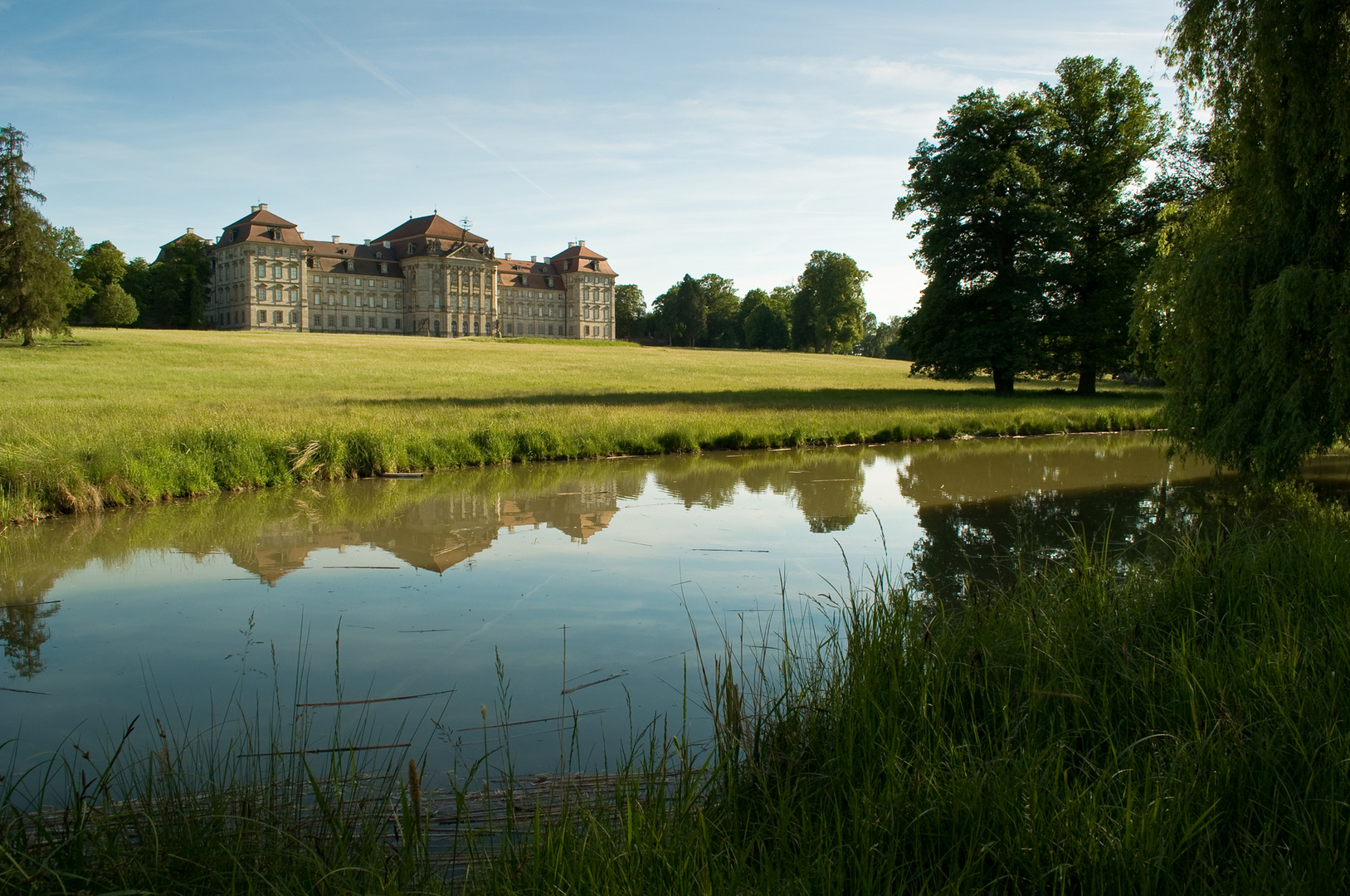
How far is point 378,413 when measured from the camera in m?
18.4

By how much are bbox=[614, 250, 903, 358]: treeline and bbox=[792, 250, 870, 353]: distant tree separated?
8 cm

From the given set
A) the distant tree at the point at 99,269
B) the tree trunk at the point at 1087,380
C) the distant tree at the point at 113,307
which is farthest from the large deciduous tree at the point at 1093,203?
the distant tree at the point at 99,269

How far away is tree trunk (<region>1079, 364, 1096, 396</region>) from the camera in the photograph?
3086 cm

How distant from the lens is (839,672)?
4363 mm

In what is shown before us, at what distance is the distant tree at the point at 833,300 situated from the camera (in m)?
86.2

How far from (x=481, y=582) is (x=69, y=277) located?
1858 inches

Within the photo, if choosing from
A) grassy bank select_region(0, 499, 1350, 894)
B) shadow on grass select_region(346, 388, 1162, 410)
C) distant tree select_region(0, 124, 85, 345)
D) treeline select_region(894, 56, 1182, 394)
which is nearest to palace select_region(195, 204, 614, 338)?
distant tree select_region(0, 124, 85, 345)

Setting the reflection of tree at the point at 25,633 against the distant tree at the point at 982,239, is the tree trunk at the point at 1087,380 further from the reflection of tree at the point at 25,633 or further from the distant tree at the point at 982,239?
the reflection of tree at the point at 25,633

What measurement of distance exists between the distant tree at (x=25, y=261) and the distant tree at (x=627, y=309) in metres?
79.5

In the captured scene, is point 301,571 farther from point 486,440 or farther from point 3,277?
point 3,277

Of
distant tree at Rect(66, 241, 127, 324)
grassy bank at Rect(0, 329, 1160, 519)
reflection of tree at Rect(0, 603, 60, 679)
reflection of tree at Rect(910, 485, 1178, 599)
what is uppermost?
distant tree at Rect(66, 241, 127, 324)

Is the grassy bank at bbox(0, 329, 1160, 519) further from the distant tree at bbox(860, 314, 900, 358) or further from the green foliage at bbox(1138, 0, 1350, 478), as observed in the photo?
the distant tree at bbox(860, 314, 900, 358)

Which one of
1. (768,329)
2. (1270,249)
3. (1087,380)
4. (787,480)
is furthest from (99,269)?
(1270,249)

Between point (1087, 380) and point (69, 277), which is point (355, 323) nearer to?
point (69, 277)
